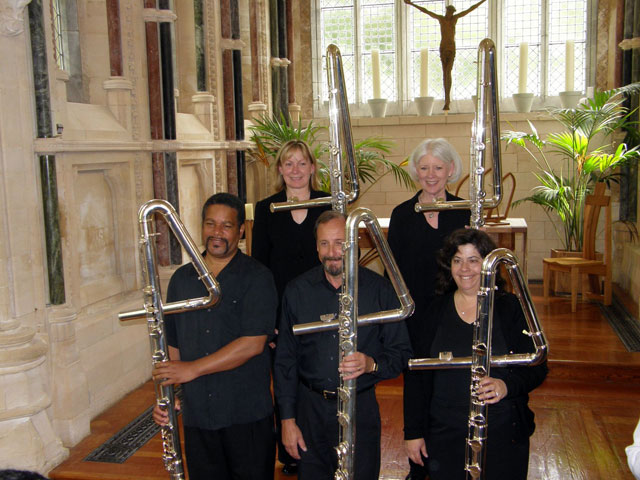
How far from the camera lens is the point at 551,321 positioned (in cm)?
631

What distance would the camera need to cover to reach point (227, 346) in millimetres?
2451

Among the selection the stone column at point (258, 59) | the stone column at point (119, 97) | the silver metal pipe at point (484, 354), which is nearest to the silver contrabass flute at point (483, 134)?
the silver metal pipe at point (484, 354)

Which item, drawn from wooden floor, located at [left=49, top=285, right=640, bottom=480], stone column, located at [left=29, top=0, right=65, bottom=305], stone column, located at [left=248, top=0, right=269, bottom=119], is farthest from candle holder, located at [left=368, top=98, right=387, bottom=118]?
stone column, located at [left=29, top=0, right=65, bottom=305]

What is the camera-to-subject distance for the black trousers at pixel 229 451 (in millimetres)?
2539

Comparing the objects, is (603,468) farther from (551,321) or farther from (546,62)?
(546,62)

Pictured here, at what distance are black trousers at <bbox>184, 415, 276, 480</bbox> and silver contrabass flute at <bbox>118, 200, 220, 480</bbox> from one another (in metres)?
0.34

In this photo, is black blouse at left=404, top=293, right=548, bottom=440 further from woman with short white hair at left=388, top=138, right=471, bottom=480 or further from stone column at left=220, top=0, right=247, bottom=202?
stone column at left=220, top=0, right=247, bottom=202

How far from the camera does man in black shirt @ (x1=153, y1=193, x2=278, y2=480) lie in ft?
8.20

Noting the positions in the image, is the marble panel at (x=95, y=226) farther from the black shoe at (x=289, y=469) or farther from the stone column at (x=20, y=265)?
the black shoe at (x=289, y=469)

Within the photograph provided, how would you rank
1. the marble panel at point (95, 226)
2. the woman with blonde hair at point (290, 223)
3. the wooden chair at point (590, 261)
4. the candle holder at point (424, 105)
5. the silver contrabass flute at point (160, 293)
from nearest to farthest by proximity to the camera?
the silver contrabass flute at point (160, 293) → the woman with blonde hair at point (290, 223) → the marble panel at point (95, 226) → the wooden chair at point (590, 261) → the candle holder at point (424, 105)

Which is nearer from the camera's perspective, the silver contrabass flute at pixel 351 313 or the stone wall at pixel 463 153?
the silver contrabass flute at pixel 351 313

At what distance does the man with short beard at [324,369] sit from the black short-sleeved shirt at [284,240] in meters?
0.76

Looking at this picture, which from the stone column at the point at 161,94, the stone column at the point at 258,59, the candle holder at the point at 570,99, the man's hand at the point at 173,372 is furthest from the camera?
the candle holder at the point at 570,99

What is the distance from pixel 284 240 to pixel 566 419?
2.20 m
